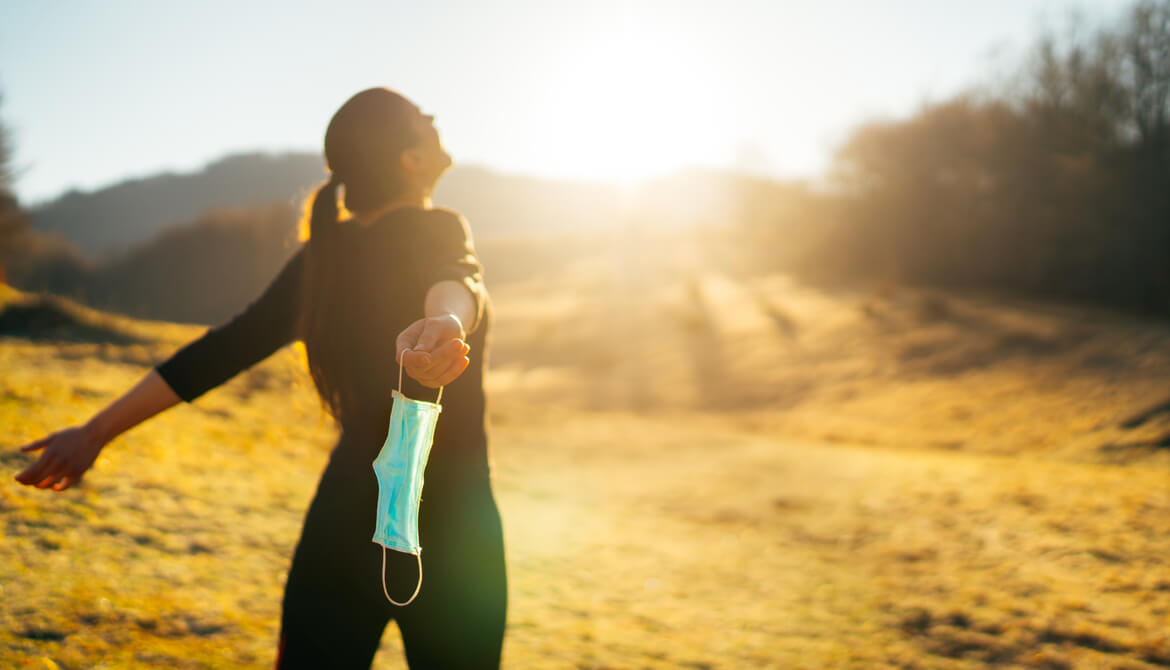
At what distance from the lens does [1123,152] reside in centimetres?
2133

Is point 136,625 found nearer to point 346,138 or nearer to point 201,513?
point 201,513

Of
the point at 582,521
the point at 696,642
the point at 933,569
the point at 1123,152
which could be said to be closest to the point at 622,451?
the point at 582,521

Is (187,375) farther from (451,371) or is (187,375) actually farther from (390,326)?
(451,371)

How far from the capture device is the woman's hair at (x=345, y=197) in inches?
60.9

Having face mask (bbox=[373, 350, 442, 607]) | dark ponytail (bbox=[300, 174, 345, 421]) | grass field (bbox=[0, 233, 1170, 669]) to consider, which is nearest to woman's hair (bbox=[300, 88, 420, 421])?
dark ponytail (bbox=[300, 174, 345, 421])

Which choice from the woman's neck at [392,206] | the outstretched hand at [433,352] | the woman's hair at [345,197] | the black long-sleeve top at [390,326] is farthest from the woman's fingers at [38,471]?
the outstretched hand at [433,352]

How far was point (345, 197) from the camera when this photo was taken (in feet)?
5.42

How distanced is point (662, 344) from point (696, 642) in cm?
1957

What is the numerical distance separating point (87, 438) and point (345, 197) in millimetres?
789

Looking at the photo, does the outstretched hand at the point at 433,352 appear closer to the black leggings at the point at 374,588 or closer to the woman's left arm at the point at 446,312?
the woman's left arm at the point at 446,312

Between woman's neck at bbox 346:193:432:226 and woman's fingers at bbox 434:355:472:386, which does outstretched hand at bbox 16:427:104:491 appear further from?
woman's fingers at bbox 434:355:472:386

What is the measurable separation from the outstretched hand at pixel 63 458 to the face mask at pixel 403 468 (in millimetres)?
817

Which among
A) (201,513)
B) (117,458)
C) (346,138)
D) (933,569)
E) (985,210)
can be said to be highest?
(985,210)

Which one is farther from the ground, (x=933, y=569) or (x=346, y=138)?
(x=346, y=138)
